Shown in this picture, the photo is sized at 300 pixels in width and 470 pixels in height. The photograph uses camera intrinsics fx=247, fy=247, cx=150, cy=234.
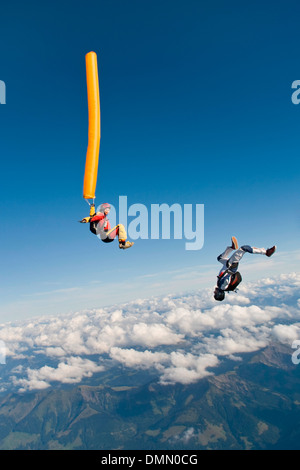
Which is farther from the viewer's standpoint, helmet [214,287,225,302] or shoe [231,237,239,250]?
helmet [214,287,225,302]

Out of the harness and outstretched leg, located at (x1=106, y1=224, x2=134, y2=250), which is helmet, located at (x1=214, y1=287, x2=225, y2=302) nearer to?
the harness

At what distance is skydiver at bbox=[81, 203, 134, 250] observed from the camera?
9648 millimetres

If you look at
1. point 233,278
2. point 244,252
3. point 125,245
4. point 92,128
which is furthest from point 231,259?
point 92,128

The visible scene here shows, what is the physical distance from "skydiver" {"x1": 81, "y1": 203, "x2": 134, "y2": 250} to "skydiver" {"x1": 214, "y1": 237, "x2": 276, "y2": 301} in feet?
12.4

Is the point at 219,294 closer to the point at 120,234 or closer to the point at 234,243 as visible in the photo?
the point at 234,243

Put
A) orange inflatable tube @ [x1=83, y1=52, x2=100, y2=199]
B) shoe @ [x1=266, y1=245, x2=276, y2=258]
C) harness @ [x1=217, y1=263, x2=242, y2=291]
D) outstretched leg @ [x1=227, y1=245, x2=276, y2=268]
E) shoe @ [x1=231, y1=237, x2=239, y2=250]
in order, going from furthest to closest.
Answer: shoe @ [x1=231, y1=237, x2=239, y2=250]
harness @ [x1=217, y1=263, x2=242, y2=291]
outstretched leg @ [x1=227, y1=245, x2=276, y2=268]
shoe @ [x1=266, y1=245, x2=276, y2=258]
orange inflatable tube @ [x1=83, y1=52, x2=100, y2=199]

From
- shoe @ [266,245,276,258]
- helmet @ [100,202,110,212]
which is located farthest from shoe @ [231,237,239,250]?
helmet @ [100,202,110,212]

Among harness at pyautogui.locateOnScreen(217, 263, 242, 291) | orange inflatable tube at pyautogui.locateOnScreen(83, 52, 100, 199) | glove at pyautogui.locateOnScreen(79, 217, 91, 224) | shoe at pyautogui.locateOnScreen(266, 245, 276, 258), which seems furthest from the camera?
harness at pyautogui.locateOnScreen(217, 263, 242, 291)

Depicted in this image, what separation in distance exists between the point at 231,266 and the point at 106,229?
5010mm
